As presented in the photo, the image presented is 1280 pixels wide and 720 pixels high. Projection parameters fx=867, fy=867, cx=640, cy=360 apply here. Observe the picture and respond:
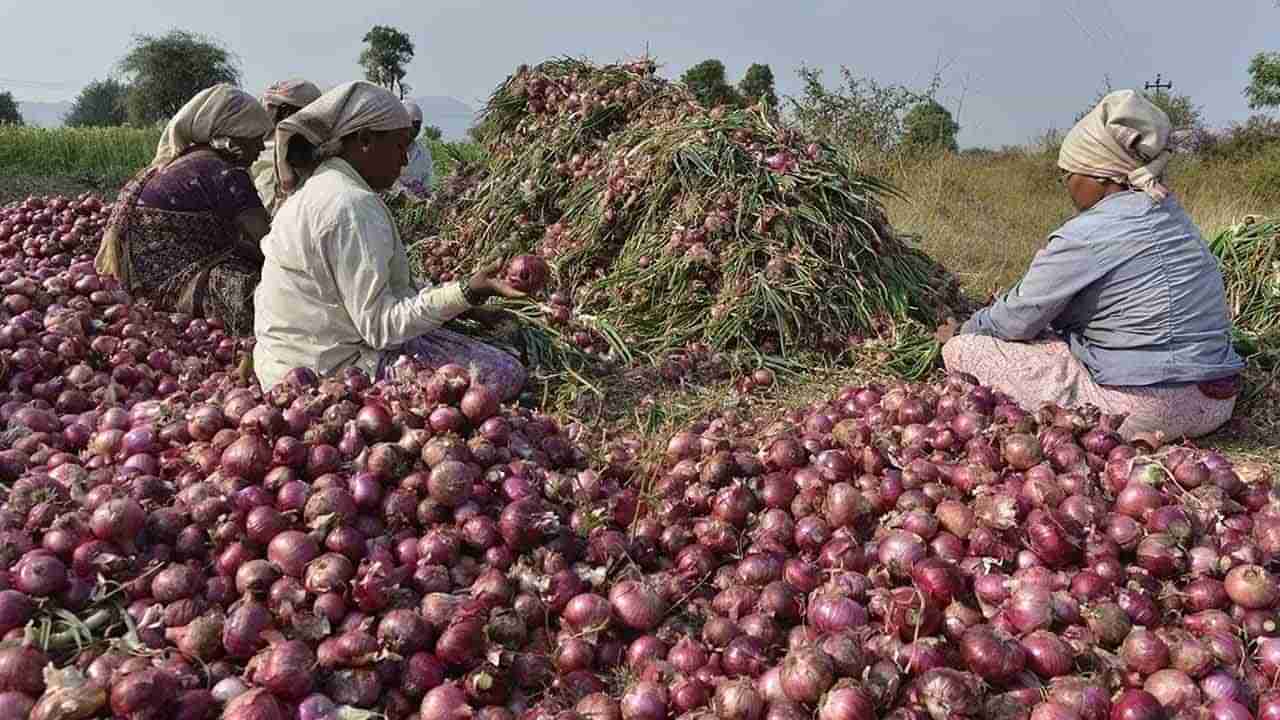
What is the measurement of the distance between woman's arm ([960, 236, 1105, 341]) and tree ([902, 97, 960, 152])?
31.2 feet

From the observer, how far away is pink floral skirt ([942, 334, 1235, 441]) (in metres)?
2.92

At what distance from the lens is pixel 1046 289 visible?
296 centimetres

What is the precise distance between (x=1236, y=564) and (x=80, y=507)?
2.15m

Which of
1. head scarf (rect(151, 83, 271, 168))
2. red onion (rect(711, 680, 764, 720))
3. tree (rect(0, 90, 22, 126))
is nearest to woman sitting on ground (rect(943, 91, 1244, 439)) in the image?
red onion (rect(711, 680, 764, 720))

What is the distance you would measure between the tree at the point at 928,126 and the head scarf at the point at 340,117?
10498 mm

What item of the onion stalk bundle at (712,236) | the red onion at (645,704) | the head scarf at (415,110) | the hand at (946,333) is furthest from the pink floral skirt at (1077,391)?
the head scarf at (415,110)

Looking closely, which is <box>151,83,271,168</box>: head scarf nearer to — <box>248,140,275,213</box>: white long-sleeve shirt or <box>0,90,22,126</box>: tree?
<box>248,140,275,213</box>: white long-sleeve shirt

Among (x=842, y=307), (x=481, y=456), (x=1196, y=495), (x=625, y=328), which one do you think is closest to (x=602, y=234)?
(x=625, y=328)

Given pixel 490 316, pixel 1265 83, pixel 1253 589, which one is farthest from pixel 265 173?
pixel 1265 83

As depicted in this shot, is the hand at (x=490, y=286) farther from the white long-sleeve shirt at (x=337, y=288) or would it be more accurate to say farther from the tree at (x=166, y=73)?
the tree at (x=166, y=73)

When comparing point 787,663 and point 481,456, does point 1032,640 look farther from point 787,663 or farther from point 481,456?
point 481,456

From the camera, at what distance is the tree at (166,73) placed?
32.1 meters

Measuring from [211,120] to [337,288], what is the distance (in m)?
1.72

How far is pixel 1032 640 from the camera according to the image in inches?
56.6
